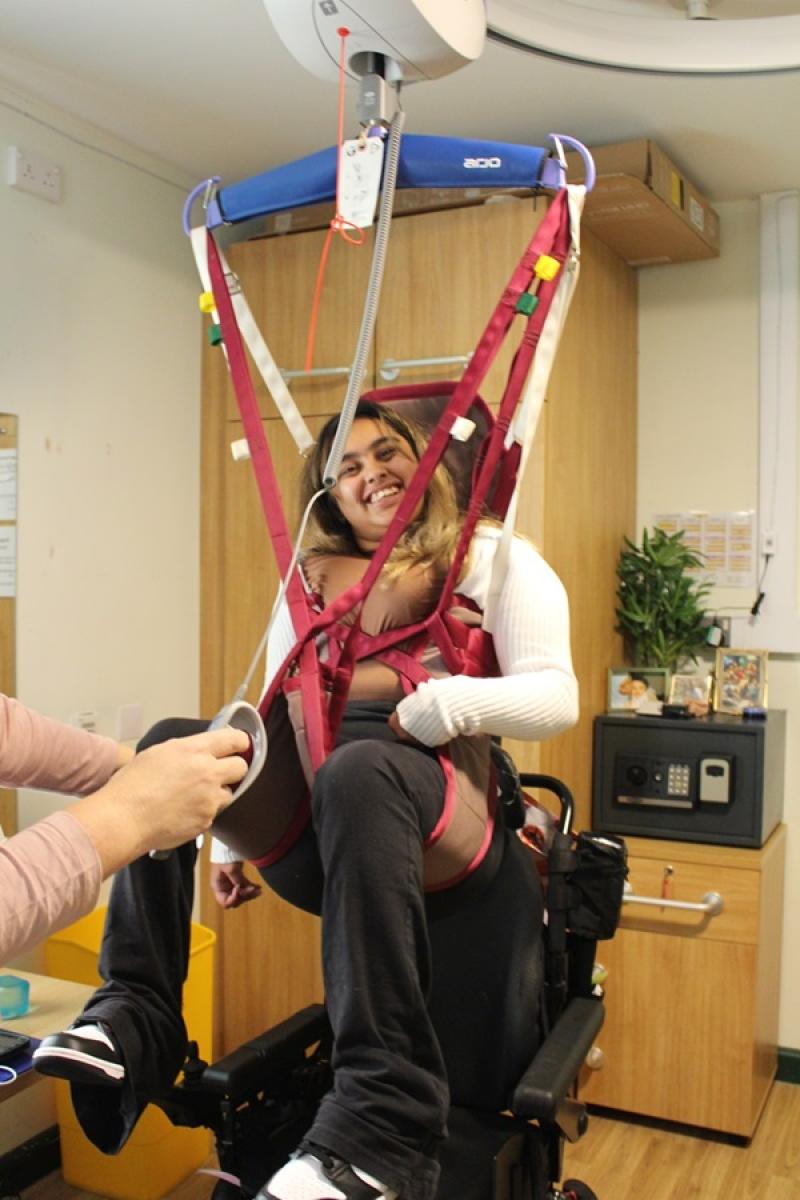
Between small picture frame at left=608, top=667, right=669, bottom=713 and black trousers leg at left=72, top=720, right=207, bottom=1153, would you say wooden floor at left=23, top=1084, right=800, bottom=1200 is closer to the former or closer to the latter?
small picture frame at left=608, top=667, right=669, bottom=713

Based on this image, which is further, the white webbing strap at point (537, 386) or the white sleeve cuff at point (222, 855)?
the white sleeve cuff at point (222, 855)

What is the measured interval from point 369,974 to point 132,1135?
5.32ft

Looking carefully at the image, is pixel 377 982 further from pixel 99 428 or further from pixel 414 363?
pixel 99 428

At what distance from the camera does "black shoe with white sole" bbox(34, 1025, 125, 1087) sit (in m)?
1.46

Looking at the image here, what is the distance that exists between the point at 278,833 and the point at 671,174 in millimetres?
2109

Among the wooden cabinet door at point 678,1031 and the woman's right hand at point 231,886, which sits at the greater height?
the woman's right hand at point 231,886

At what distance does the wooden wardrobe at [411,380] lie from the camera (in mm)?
2885

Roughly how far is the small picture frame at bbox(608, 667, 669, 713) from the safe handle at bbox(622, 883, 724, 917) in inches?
20.3

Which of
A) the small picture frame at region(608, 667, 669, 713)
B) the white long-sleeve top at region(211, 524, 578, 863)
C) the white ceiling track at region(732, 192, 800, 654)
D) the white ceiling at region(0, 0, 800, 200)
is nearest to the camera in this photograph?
the white long-sleeve top at region(211, 524, 578, 863)

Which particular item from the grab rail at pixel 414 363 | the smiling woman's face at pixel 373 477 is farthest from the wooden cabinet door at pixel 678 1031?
the smiling woman's face at pixel 373 477

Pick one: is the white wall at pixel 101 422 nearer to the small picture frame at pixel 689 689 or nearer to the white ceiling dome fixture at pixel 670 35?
the white ceiling dome fixture at pixel 670 35

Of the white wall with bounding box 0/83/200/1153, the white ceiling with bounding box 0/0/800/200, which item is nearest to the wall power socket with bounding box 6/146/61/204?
the white wall with bounding box 0/83/200/1153

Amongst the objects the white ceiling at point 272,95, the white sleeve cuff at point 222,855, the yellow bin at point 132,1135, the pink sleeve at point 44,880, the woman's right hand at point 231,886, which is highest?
the white ceiling at point 272,95

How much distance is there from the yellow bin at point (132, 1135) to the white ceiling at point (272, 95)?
1908 mm
